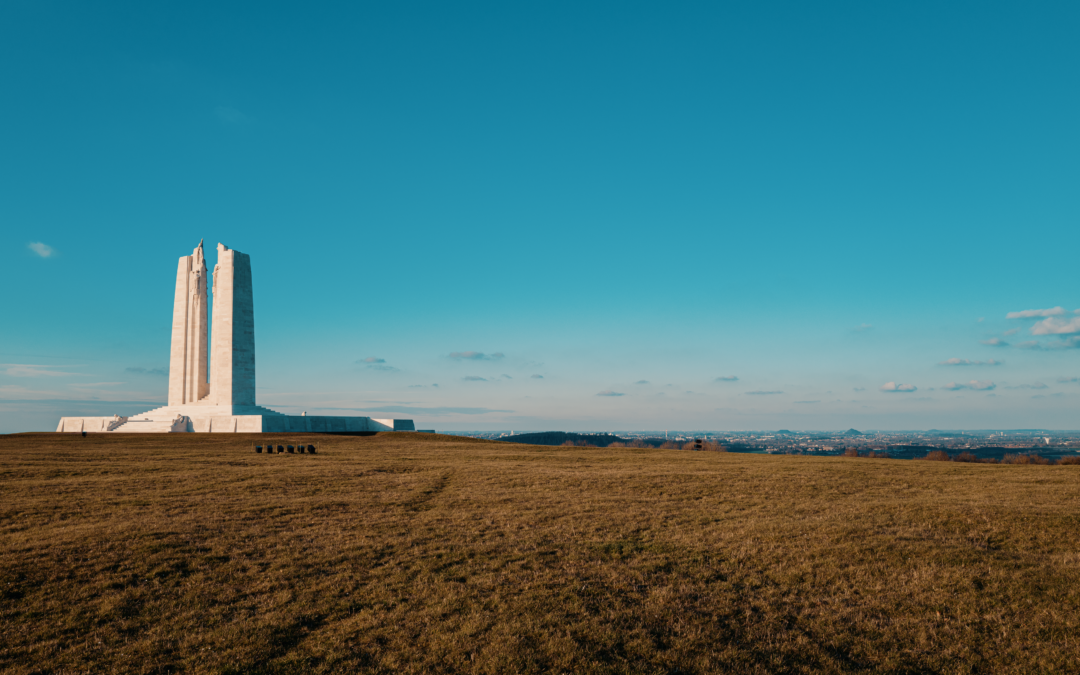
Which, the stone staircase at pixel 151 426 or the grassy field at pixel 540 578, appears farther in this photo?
the stone staircase at pixel 151 426

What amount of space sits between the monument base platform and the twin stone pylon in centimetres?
329

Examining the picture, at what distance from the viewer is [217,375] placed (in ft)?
223

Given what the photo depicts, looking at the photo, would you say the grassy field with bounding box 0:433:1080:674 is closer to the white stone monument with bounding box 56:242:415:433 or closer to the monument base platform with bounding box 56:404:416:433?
the monument base platform with bounding box 56:404:416:433

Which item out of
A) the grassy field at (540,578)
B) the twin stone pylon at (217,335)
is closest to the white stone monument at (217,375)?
the twin stone pylon at (217,335)

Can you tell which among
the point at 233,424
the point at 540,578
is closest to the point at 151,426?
the point at 233,424

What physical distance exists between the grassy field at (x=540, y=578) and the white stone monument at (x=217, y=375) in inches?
1575

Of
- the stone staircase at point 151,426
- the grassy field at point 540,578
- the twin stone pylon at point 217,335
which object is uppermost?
the twin stone pylon at point 217,335

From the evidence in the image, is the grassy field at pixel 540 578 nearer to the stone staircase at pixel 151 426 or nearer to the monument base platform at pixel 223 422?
the monument base platform at pixel 223 422

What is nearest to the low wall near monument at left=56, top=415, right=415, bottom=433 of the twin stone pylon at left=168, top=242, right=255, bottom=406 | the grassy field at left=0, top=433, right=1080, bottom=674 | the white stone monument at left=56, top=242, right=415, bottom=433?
the white stone monument at left=56, top=242, right=415, bottom=433

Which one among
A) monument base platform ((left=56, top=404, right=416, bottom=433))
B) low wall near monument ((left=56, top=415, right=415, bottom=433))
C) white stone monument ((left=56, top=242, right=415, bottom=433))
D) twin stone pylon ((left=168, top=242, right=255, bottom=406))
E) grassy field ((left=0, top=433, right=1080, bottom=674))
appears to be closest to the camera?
grassy field ((left=0, top=433, right=1080, bottom=674))

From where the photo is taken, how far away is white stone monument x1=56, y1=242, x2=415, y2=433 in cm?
6175

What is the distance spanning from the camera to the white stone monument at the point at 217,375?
6175cm

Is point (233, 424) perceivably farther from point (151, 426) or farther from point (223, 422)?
point (151, 426)

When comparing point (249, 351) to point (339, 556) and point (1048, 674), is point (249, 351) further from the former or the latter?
point (1048, 674)
